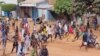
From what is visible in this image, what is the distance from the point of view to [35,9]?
48.5m

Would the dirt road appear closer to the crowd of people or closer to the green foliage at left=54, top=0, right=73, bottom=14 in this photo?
the crowd of people

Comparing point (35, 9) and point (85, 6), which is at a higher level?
point (85, 6)

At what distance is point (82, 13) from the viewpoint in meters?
33.2

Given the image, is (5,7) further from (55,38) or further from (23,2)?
(55,38)

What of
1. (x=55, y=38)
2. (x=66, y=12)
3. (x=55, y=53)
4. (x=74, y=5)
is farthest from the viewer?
(x=66, y=12)

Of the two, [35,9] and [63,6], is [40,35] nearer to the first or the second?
[63,6]

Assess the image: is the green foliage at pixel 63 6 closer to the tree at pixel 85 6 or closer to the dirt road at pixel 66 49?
the tree at pixel 85 6

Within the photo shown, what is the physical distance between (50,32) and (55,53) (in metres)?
3.80

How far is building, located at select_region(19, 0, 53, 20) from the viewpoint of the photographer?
45444 mm

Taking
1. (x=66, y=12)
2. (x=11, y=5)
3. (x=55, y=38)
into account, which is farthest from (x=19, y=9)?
(x=55, y=38)

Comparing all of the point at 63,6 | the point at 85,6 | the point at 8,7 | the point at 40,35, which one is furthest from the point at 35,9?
the point at 40,35

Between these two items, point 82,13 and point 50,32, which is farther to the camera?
point 82,13

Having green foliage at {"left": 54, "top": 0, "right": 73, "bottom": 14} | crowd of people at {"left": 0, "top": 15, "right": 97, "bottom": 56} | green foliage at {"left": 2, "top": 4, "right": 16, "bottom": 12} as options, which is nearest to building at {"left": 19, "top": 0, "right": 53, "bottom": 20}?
green foliage at {"left": 2, "top": 4, "right": 16, "bottom": 12}


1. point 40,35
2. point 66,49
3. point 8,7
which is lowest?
point 66,49
